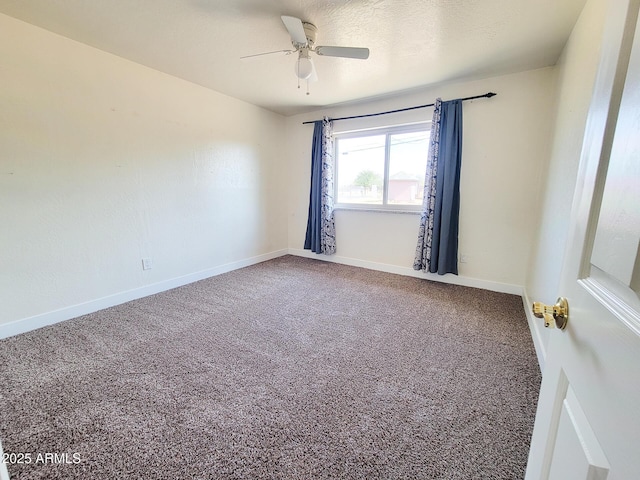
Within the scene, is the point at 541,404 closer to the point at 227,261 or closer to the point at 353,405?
the point at 353,405

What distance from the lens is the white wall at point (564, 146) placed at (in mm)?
1579

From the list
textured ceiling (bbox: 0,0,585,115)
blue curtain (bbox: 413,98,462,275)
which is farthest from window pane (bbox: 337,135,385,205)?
textured ceiling (bbox: 0,0,585,115)

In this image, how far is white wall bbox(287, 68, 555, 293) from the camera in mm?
2787

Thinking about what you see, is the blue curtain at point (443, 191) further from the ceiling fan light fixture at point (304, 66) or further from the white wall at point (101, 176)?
the white wall at point (101, 176)

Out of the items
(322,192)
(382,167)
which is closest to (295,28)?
(382,167)

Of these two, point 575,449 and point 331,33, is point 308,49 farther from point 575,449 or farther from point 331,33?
point 575,449

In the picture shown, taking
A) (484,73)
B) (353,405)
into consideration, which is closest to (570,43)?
(484,73)

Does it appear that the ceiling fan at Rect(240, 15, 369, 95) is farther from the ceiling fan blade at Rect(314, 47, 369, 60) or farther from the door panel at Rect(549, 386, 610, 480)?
the door panel at Rect(549, 386, 610, 480)

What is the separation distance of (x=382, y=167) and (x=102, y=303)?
3631mm

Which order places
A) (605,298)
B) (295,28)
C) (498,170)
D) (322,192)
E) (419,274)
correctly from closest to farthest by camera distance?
(605,298)
(295,28)
(498,170)
(419,274)
(322,192)

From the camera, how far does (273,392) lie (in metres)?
1.56

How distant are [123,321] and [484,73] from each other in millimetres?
4255

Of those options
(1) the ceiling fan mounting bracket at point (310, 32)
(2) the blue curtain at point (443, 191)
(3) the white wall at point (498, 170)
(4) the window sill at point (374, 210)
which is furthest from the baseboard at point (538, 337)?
(1) the ceiling fan mounting bracket at point (310, 32)

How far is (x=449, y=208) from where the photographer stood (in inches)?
126
